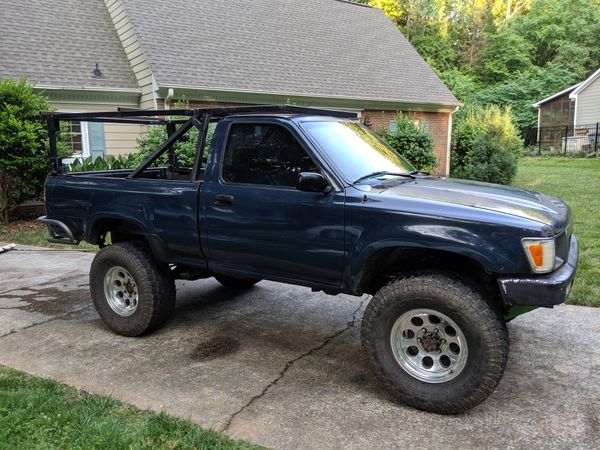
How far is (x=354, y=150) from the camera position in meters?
4.15

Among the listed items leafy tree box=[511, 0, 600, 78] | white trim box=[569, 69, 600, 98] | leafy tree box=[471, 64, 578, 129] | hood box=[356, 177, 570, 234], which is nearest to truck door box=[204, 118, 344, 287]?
hood box=[356, 177, 570, 234]

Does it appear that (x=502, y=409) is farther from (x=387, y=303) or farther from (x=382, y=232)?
(x=382, y=232)

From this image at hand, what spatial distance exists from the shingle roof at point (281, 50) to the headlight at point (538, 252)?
36.6ft

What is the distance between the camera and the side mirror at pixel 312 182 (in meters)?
3.61

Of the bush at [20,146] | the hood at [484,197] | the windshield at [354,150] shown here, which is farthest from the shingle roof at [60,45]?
the hood at [484,197]

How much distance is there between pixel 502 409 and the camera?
342cm

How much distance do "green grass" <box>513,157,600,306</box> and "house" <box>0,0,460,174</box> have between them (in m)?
3.51

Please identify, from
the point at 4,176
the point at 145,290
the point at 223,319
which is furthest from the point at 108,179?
the point at 4,176

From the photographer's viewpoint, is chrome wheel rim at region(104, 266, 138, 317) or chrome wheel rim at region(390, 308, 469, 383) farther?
chrome wheel rim at region(104, 266, 138, 317)

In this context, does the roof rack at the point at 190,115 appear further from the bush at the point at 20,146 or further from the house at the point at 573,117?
the house at the point at 573,117

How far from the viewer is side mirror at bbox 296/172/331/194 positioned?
361 cm

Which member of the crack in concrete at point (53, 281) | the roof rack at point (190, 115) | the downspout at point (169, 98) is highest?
the downspout at point (169, 98)

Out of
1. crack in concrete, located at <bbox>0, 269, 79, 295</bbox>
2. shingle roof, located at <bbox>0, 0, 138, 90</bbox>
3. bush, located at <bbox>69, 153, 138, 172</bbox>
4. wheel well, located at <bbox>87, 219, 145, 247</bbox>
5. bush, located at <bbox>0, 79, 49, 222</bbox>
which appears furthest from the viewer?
shingle roof, located at <bbox>0, 0, 138, 90</bbox>

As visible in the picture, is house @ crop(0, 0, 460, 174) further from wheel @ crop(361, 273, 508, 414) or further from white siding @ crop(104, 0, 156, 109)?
wheel @ crop(361, 273, 508, 414)
